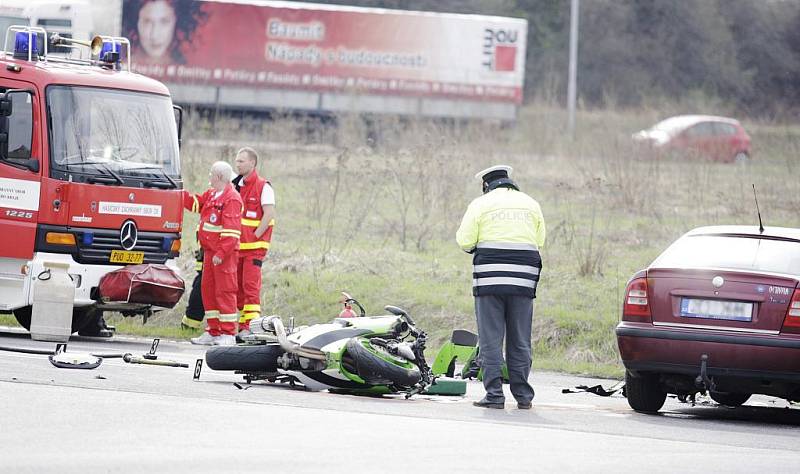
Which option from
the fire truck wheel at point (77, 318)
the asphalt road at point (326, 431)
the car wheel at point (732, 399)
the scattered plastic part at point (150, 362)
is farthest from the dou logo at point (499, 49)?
the scattered plastic part at point (150, 362)

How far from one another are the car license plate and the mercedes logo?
6.04 m

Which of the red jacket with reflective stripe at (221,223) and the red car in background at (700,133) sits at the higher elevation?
the red car in background at (700,133)

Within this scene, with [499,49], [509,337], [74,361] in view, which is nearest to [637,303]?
[509,337]

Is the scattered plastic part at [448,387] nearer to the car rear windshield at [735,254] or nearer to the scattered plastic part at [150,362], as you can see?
the car rear windshield at [735,254]

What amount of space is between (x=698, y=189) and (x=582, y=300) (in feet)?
29.3

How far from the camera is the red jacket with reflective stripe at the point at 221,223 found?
46.5 feet

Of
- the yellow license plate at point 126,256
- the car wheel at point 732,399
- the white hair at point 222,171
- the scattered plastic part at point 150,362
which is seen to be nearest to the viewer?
the scattered plastic part at point 150,362

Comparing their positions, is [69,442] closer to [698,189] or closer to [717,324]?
[717,324]

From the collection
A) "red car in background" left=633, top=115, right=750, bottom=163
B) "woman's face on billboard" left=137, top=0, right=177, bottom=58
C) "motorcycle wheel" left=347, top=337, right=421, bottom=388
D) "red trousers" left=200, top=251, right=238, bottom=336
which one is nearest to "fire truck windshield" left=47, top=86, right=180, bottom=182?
"red trousers" left=200, top=251, right=238, bottom=336

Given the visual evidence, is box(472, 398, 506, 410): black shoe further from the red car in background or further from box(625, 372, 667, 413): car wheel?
the red car in background

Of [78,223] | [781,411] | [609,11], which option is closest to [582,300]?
[781,411]

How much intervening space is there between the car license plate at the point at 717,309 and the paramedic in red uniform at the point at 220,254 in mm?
5364

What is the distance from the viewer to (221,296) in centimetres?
1430

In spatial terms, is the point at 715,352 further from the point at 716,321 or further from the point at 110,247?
the point at 110,247
